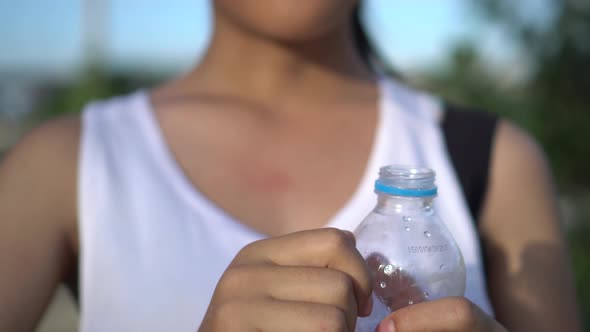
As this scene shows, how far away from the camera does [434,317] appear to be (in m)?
0.84

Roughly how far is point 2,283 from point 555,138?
15.2 ft

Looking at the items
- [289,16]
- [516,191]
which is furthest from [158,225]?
[516,191]

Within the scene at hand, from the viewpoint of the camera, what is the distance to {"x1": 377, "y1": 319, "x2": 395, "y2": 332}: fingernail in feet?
2.74

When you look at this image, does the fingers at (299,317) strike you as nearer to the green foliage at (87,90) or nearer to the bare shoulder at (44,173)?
the bare shoulder at (44,173)

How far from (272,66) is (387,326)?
2.89ft

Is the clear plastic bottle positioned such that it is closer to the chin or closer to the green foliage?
the chin

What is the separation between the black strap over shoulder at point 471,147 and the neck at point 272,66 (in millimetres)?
262

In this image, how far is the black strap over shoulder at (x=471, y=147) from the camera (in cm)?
140

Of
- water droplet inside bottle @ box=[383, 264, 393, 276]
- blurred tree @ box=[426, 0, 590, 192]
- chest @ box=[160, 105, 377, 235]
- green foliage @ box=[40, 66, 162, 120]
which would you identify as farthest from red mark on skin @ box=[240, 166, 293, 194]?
green foliage @ box=[40, 66, 162, 120]

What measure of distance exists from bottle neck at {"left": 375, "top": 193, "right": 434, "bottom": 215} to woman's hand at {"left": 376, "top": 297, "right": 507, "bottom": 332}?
0.46 feet

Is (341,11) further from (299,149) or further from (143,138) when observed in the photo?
(143,138)

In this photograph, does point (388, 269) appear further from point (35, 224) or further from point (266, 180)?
point (35, 224)

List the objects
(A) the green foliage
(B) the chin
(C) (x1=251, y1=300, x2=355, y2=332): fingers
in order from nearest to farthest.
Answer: (C) (x1=251, y1=300, x2=355, y2=332): fingers < (B) the chin < (A) the green foliage

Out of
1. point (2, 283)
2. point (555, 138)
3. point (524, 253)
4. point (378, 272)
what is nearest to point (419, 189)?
point (378, 272)
